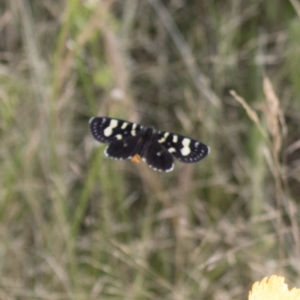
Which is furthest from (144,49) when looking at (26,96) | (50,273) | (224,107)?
A: (50,273)

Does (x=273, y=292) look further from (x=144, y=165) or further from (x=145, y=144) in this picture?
(x=144, y=165)

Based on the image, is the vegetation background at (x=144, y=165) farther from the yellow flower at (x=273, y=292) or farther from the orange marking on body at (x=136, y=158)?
the yellow flower at (x=273, y=292)

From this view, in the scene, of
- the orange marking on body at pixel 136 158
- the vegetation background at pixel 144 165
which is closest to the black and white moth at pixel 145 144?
the orange marking on body at pixel 136 158

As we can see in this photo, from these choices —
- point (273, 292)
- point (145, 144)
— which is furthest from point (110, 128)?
point (273, 292)

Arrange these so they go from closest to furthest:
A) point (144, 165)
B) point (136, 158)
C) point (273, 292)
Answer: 1. point (273, 292)
2. point (136, 158)
3. point (144, 165)

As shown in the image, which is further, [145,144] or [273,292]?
[145,144]

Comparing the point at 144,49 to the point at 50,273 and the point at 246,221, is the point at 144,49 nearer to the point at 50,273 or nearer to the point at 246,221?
the point at 246,221

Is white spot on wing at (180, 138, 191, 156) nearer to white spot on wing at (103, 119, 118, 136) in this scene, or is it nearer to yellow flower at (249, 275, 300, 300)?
white spot on wing at (103, 119, 118, 136)
